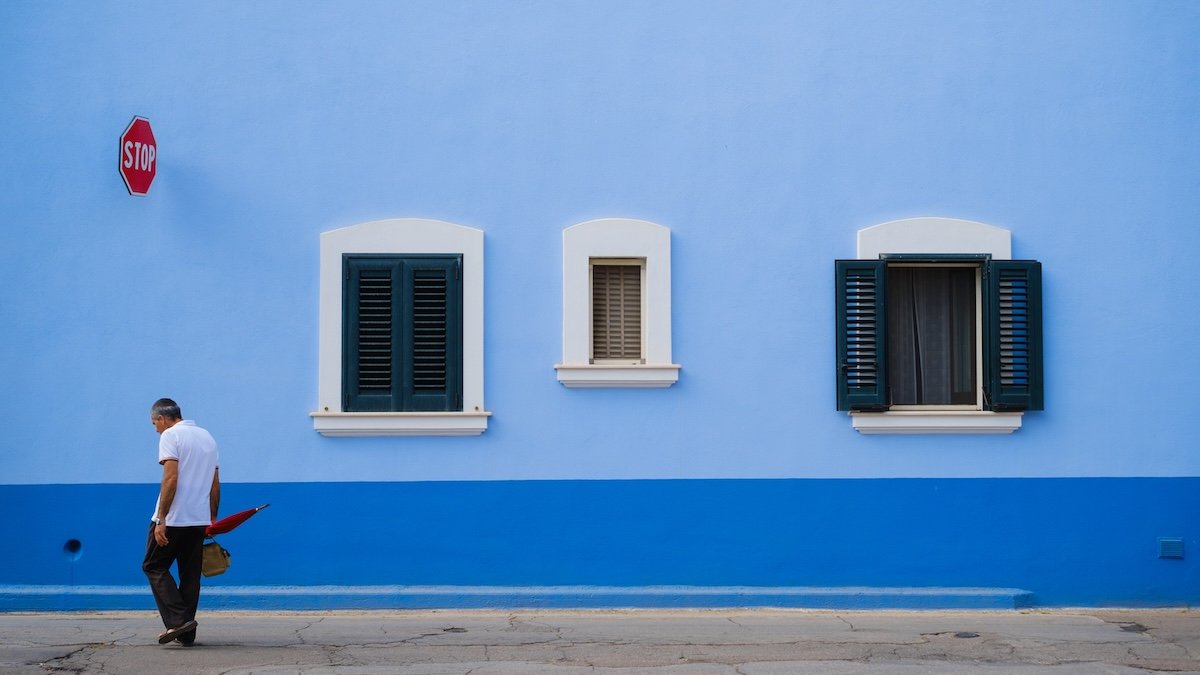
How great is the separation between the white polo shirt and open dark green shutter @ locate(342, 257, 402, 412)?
153cm

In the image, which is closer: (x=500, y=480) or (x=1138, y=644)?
(x=1138, y=644)

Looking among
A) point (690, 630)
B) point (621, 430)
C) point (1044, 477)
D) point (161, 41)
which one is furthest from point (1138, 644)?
point (161, 41)

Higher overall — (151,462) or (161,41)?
(161,41)

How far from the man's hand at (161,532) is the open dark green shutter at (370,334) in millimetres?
1834

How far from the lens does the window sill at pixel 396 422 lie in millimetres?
8945

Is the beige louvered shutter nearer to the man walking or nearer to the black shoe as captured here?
the man walking

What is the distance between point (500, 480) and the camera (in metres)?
9.06

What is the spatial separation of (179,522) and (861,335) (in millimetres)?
4809

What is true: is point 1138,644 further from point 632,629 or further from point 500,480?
point 500,480

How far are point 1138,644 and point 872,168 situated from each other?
145 inches

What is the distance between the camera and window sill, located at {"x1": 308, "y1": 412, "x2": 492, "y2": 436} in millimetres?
8945

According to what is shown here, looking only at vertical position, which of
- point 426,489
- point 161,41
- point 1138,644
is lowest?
point 1138,644

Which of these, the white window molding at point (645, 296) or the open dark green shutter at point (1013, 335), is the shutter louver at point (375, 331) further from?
the open dark green shutter at point (1013, 335)

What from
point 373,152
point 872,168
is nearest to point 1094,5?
point 872,168
